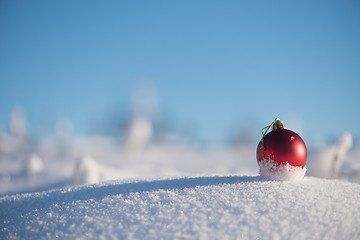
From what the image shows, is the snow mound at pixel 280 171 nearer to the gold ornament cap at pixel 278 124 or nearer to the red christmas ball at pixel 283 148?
the red christmas ball at pixel 283 148

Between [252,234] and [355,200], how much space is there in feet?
2.13

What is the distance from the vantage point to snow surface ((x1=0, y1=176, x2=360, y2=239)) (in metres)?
1.14

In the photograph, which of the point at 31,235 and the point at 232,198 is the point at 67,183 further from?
the point at 232,198

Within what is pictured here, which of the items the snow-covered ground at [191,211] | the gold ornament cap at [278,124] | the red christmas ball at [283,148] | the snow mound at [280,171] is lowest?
the snow-covered ground at [191,211]

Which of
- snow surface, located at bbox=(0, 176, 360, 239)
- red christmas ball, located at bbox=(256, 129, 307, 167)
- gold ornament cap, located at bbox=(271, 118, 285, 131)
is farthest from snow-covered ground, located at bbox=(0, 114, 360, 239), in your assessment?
gold ornament cap, located at bbox=(271, 118, 285, 131)

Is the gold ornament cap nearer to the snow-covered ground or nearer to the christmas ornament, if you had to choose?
the christmas ornament

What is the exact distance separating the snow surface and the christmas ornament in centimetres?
6

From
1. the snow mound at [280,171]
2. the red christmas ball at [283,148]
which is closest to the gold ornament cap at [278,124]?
the red christmas ball at [283,148]

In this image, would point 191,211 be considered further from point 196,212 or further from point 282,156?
point 282,156

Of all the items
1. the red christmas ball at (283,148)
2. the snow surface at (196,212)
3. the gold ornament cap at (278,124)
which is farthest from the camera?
the gold ornament cap at (278,124)

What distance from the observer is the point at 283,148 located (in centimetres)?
156

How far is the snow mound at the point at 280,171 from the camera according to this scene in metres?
1.56

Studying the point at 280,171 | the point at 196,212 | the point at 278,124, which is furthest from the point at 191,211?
the point at 278,124

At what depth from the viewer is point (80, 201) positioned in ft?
4.87
